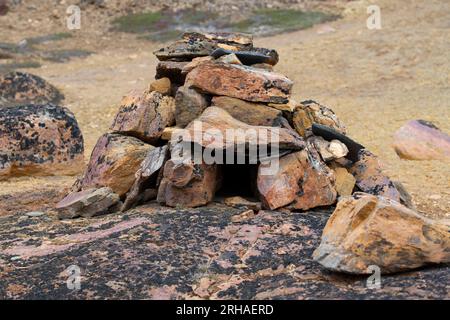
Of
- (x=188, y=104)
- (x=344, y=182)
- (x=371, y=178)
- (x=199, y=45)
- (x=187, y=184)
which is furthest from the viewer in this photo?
(x=199, y=45)

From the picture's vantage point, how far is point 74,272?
642 centimetres

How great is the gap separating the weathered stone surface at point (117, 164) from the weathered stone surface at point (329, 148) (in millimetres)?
1991

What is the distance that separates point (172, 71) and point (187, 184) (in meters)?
2.24

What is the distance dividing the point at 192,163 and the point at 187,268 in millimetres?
1728

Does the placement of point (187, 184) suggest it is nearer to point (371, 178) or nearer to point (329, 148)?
point (329, 148)

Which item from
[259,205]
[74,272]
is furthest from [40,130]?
[74,272]

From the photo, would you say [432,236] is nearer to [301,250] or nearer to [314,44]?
[301,250]

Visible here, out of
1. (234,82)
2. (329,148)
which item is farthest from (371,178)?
(234,82)

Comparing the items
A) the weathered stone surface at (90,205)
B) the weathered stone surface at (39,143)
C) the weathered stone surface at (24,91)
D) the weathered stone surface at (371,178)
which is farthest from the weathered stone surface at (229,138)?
the weathered stone surface at (24,91)

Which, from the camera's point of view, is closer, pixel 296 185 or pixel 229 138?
pixel 229 138

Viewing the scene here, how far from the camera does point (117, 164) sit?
29.7 feet

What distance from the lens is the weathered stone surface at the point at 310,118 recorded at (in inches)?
367

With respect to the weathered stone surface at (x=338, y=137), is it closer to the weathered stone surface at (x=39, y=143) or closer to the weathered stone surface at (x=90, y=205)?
the weathered stone surface at (x=90, y=205)

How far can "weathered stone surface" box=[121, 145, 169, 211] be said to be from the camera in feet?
27.7
